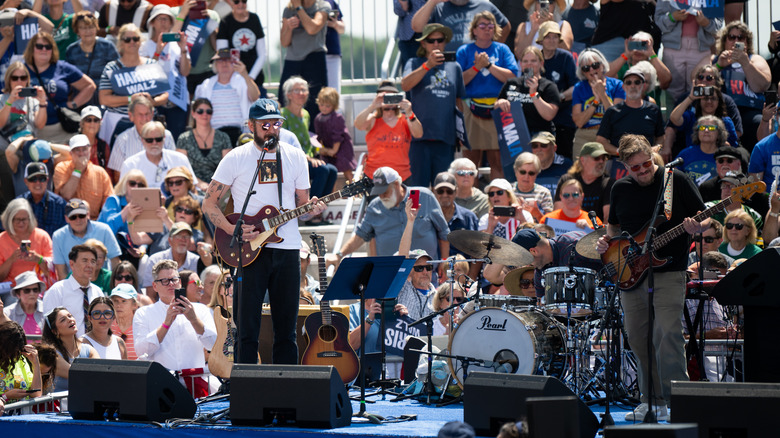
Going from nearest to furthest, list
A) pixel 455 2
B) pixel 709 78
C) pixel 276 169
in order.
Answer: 1. pixel 276 169
2. pixel 709 78
3. pixel 455 2

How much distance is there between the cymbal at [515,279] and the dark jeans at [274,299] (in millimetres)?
2395

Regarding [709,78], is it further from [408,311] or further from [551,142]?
[408,311]

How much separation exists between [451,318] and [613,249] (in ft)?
5.54

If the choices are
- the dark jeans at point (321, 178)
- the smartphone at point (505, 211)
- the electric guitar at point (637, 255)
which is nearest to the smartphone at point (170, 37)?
the dark jeans at point (321, 178)

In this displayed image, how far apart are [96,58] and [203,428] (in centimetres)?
927

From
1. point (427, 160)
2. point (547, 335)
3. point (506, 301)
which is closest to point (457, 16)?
point (427, 160)

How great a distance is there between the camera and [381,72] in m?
17.5

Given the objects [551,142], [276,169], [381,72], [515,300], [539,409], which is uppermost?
[381,72]

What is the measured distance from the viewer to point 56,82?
1514 centimetres

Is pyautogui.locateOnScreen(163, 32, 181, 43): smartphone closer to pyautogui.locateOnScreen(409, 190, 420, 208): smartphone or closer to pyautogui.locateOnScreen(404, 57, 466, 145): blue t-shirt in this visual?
pyautogui.locateOnScreen(404, 57, 466, 145): blue t-shirt

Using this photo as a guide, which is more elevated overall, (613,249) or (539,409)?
(613,249)

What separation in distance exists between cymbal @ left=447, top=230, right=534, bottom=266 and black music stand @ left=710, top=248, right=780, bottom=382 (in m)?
1.95

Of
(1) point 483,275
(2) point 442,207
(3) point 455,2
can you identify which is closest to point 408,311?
(1) point 483,275

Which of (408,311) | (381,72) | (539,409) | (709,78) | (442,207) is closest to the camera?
(539,409)
